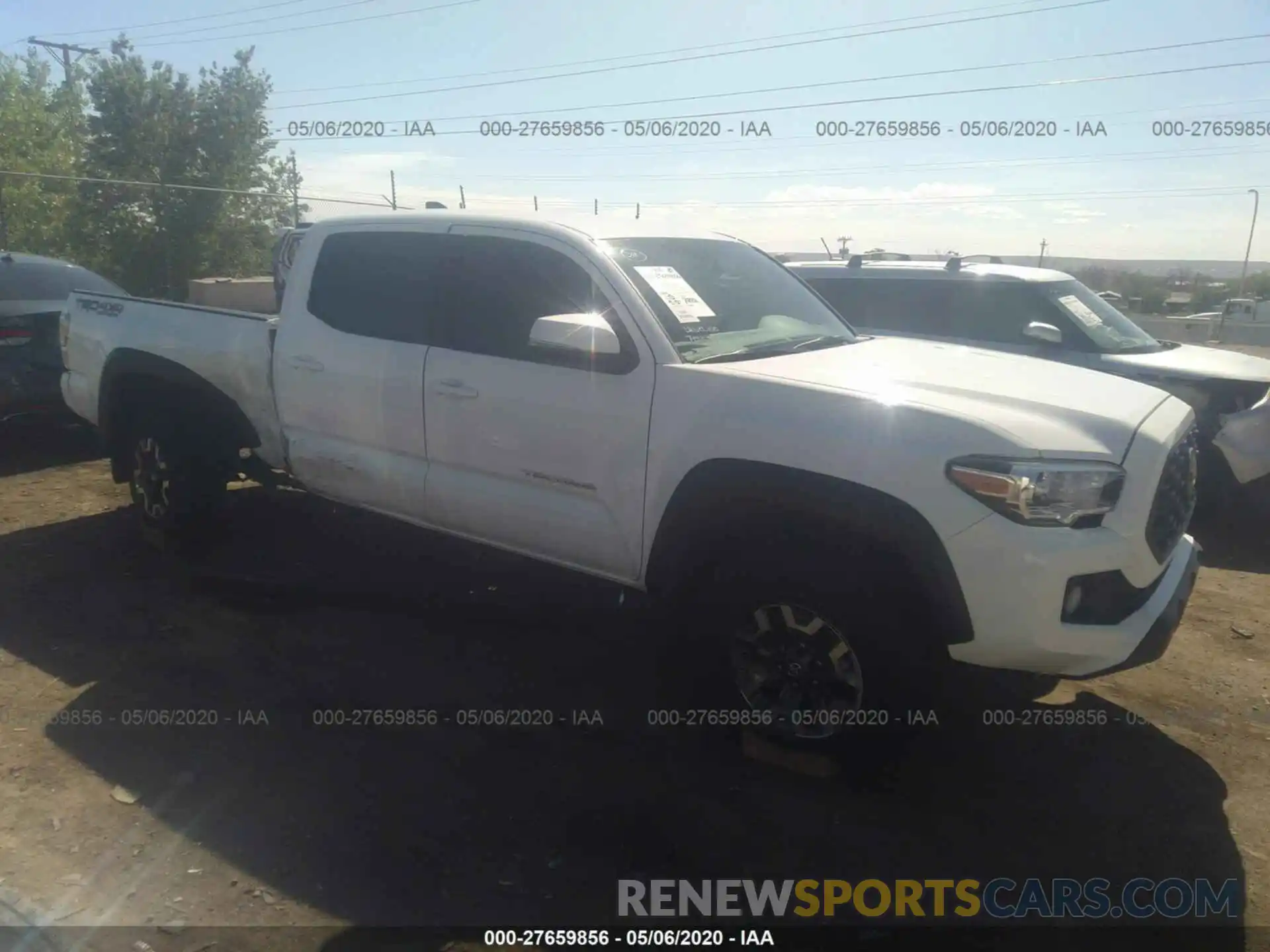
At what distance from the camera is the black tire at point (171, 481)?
211 inches

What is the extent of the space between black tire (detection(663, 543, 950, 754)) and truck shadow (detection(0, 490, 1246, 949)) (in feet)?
0.72

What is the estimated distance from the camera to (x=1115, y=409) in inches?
128

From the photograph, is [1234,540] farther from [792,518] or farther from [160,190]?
[160,190]

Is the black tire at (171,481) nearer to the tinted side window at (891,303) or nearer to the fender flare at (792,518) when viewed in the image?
the fender flare at (792,518)

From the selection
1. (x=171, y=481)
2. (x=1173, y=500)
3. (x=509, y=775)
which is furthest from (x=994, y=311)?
(x=171, y=481)

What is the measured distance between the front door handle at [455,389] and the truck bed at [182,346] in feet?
4.14

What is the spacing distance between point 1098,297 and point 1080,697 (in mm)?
4878

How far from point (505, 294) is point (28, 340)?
538cm

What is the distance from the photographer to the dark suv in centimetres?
737

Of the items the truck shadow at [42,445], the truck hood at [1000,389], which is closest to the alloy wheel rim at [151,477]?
the truck shadow at [42,445]

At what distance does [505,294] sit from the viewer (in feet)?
13.4

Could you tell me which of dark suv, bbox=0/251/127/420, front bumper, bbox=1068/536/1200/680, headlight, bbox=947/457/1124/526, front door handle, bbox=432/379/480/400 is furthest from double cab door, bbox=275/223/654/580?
dark suv, bbox=0/251/127/420

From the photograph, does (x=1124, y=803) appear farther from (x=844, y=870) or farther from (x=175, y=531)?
(x=175, y=531)

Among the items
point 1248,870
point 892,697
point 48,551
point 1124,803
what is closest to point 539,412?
point 892,697
